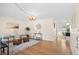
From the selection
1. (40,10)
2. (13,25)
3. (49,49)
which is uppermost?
(40,10)

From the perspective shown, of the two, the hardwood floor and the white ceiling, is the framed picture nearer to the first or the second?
the white ceiling

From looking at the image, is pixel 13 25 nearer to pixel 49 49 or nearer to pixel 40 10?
pixel 40 10

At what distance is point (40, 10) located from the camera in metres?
1.94

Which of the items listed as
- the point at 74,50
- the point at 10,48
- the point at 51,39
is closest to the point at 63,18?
the point at 51,39

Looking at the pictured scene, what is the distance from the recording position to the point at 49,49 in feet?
6.43

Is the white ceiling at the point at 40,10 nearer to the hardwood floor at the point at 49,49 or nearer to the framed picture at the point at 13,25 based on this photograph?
the framed picture at the point at 13,25

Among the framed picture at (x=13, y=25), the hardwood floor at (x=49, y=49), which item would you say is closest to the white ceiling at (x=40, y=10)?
the framed picture at (x=13, y=25)

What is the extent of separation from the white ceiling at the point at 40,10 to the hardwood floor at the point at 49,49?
1.42 feet

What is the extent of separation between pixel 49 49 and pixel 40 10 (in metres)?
0.67

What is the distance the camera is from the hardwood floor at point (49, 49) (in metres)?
1.94

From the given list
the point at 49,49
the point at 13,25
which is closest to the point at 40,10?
the point at 13,25

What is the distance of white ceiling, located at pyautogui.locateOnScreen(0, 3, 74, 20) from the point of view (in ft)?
6.32

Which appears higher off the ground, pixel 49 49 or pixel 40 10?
pixel 40 10

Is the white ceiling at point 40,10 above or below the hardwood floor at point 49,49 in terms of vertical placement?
above
